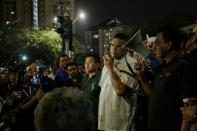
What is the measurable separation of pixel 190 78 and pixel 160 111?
53cm

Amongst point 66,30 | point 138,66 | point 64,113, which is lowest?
point 64,113

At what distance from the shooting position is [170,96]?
5.23m

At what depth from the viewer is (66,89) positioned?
3.28 m

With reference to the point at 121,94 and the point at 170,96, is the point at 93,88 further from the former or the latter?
the point at 170,96

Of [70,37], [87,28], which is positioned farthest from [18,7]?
[70,37]

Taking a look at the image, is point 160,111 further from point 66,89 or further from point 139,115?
point 66,89

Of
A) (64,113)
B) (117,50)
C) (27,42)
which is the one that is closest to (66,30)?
(117,50)

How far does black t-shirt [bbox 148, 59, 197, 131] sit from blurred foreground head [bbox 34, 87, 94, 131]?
7.07 ft

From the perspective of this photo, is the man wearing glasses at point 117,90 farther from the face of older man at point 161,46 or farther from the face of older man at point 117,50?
the face of older man at point 161,46

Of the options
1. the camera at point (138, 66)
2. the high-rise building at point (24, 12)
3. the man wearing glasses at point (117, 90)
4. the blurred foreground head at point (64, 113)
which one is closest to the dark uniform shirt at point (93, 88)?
the man wearing glasses at point (117, 90)

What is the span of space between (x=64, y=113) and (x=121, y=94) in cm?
317

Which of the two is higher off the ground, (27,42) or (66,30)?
(27,42)

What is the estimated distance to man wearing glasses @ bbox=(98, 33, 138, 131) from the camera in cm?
626

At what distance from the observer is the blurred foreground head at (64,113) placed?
3.07 m
